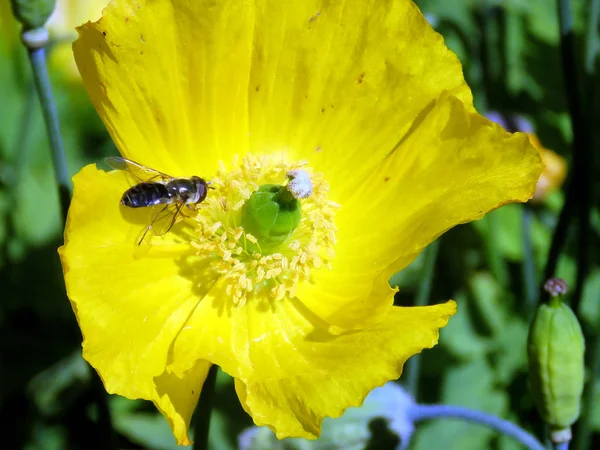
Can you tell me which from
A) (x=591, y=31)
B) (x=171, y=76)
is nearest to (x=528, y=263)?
(x=591, y=31)

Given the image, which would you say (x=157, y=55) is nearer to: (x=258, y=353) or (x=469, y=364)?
(x=258, y=353)

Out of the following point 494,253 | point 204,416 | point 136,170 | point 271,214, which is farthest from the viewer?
point 494,253

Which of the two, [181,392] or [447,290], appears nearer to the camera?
[181,392]

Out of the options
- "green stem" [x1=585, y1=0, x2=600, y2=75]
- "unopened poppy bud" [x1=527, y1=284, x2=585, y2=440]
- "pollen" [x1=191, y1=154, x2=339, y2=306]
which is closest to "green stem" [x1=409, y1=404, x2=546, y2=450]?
"unopened poppy bud" [x1=527, y1=284, x2=585, y2=440]

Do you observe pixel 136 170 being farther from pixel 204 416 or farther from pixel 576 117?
pixel 576 117

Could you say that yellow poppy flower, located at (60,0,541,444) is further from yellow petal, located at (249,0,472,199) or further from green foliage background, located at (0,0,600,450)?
green foliage background, located at (0,0,600,450)

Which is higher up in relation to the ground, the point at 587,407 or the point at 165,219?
the point at 165,219

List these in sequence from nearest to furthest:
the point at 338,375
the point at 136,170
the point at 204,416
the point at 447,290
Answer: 1. the point at 338,375
2. the point at 204,416
3. the point at 136,170
4. the point at 447,290
